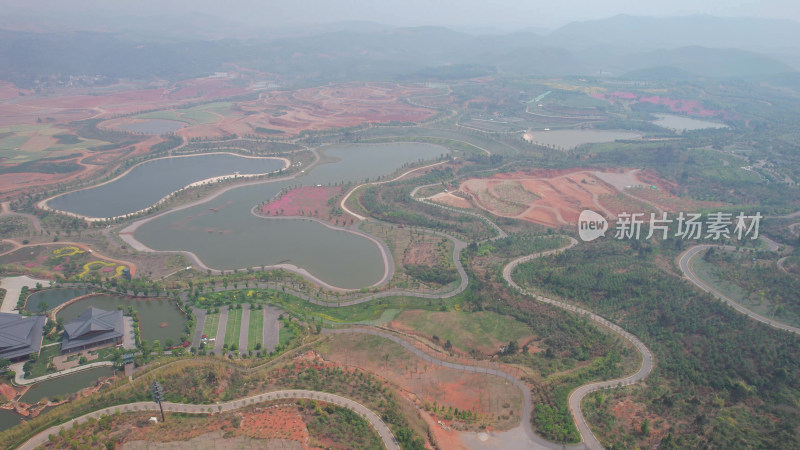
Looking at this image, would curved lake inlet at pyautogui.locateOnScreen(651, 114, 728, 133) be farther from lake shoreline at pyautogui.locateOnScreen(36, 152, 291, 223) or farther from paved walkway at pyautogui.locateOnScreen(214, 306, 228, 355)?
paved walkway at pyautogui.locateOnScreen(214, 306, 228, 355)

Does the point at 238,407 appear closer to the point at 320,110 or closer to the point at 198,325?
the point at 198,325

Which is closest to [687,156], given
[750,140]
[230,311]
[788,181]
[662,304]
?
[788,181]

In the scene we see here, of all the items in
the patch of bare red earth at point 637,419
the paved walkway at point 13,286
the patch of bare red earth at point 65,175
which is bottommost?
the patch of bare red earth at point 637,419

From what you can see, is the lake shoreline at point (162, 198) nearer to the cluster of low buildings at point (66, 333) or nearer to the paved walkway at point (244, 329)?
the cluster of low buildings at point (66, 333)

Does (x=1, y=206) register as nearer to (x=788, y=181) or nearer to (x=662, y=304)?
(x=662, y=304)

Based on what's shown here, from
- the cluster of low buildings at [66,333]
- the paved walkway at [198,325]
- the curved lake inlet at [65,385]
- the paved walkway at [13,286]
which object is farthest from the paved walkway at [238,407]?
the paved walkway at [13,286]

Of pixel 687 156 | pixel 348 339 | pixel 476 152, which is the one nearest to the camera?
pixel 348 339
